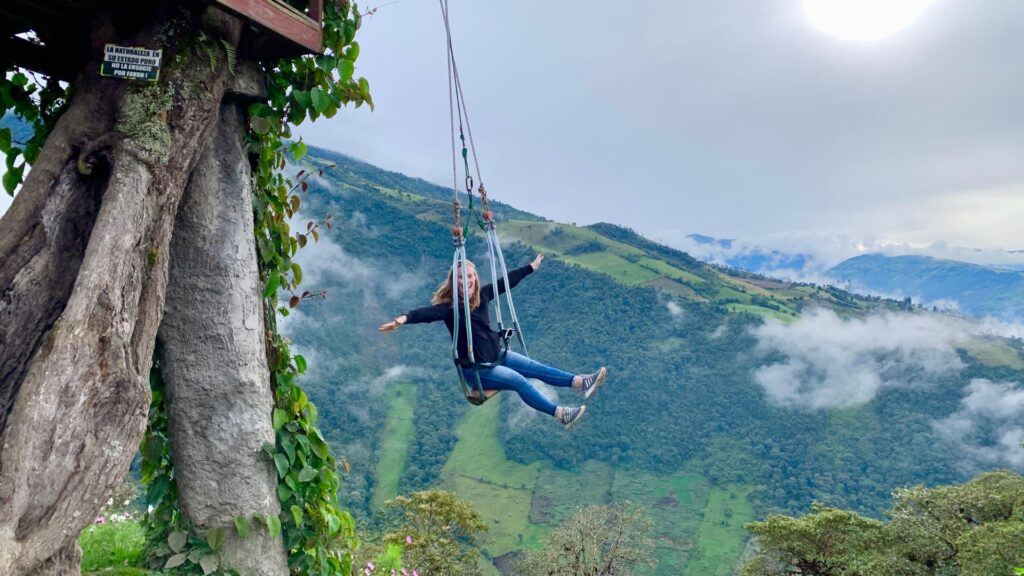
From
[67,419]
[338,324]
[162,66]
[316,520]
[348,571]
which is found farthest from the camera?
[338,324]

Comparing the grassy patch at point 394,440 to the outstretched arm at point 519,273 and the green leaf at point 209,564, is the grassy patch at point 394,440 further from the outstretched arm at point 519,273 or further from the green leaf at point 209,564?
the green leaf at point 209,564

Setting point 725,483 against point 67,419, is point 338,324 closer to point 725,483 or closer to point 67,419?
point 725,483

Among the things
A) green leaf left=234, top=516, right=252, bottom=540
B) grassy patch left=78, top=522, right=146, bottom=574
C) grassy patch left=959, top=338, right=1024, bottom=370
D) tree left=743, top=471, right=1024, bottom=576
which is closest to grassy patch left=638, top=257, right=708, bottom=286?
grassy patch left=959, top=338, right=1024, bottom=370

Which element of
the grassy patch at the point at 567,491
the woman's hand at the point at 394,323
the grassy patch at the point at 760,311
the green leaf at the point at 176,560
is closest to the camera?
the green leaf at the point at 176,560

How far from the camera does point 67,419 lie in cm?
276

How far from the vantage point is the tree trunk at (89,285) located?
2697 mm

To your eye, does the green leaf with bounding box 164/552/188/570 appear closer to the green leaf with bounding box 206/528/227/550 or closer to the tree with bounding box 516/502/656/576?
the green leaf with bounding box 206/528/227/550

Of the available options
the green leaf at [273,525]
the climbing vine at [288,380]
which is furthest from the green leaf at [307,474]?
the green leaf at [273,525]

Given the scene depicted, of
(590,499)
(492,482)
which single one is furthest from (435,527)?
(492,482)

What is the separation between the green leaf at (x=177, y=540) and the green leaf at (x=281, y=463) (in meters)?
0.60

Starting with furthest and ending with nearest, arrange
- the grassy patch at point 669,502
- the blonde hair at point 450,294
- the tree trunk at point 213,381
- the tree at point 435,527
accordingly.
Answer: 1. the grassy patch at point 669,502
2. the tree at point 435,527
3. the blonde hair at point 450,294
4. the tree trunk at point 213,381

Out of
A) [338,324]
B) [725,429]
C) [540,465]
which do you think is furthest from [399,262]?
[725,429]

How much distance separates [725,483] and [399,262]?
197 feet

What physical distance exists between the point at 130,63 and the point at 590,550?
2679 centimetres
